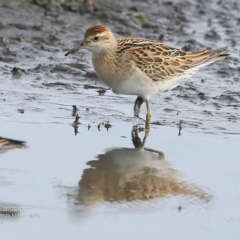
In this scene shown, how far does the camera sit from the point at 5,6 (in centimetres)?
1581

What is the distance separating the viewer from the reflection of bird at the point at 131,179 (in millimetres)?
8641

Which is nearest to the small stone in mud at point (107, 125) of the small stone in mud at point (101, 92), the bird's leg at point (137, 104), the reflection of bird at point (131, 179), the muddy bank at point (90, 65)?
the muddy bank at point (90, 65)

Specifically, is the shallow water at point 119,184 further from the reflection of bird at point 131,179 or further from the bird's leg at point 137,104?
the bird's leg at point 137,104

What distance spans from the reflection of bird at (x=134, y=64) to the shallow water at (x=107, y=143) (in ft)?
1.43

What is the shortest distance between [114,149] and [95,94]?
2.72 m

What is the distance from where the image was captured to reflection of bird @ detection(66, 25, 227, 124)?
1149 cm

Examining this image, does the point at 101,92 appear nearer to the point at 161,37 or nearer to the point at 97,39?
the point at 97,39

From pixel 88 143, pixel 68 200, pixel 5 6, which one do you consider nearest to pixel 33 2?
pixel 5 6

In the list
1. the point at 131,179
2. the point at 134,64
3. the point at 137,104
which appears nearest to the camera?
the point at 131,179

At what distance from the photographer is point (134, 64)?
11555 mm

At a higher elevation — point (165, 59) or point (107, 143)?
point (165, 59)

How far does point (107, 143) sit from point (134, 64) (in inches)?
66.3

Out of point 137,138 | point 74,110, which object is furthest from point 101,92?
point 137,138

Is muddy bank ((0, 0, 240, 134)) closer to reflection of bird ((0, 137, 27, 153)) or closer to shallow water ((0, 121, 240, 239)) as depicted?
shallow water ((0, 121, 240, 239))
